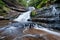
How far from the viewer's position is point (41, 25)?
1165 cm

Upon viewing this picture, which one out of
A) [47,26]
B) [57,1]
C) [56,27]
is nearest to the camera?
[56,27]

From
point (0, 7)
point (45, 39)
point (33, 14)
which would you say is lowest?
point (45, 39)

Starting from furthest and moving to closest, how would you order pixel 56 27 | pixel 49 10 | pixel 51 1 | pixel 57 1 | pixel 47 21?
pixel 51 1
pixel 57 1
pixel 49 10
pixel 47 21
pixel 56 27

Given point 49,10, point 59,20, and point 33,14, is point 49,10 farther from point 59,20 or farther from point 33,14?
point 59,20

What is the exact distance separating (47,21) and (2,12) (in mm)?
9837

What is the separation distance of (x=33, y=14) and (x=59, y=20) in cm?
501

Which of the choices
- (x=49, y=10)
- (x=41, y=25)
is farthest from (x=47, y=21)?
(x=49, y=10)

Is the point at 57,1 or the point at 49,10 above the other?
the point at 57,1

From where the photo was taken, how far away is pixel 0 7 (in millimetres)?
19844

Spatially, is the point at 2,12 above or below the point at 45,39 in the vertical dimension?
above

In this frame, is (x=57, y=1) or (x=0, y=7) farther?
(x=0, y=7)

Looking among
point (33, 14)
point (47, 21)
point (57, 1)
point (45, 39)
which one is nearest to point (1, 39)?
point (45, 39)

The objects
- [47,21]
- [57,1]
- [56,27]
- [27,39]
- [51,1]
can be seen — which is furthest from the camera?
[51,1]

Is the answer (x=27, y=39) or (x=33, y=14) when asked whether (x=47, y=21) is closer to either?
(x=33, y=14)
